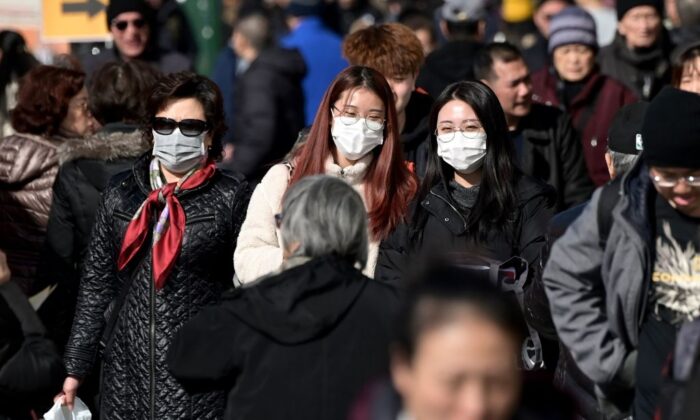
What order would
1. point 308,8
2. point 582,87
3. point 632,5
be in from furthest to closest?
point 308,8
point 632,5
point 582,87

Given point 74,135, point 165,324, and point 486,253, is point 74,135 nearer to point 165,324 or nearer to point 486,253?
point 165,324

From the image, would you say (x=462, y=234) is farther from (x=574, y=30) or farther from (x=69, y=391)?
(x=574, y=30)

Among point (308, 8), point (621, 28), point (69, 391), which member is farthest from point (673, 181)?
point (308, 8)

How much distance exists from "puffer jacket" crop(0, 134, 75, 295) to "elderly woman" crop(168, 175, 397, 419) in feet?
10.5

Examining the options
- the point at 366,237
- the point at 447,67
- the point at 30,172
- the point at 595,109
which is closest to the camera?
the point at 366,237

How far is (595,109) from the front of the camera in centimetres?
936

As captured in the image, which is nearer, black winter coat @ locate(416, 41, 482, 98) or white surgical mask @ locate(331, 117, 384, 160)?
white surgical mask @ locate(331, 117, 384, 160)

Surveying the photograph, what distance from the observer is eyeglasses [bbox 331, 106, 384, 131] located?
6332mm

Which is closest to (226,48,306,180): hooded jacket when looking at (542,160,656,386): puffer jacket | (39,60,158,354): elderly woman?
(39,60,158,354): elderly woman

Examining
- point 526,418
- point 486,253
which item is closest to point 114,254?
point 486,253

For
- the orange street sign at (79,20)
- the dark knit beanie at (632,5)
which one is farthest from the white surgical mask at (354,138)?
the orange street sign at (79,20)

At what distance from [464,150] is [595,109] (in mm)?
3339

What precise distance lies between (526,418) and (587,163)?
18.9ft

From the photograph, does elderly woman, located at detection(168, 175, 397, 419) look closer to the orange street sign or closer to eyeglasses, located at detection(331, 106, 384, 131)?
eyeglasses, located at detection(331, 106, 384, 131)
